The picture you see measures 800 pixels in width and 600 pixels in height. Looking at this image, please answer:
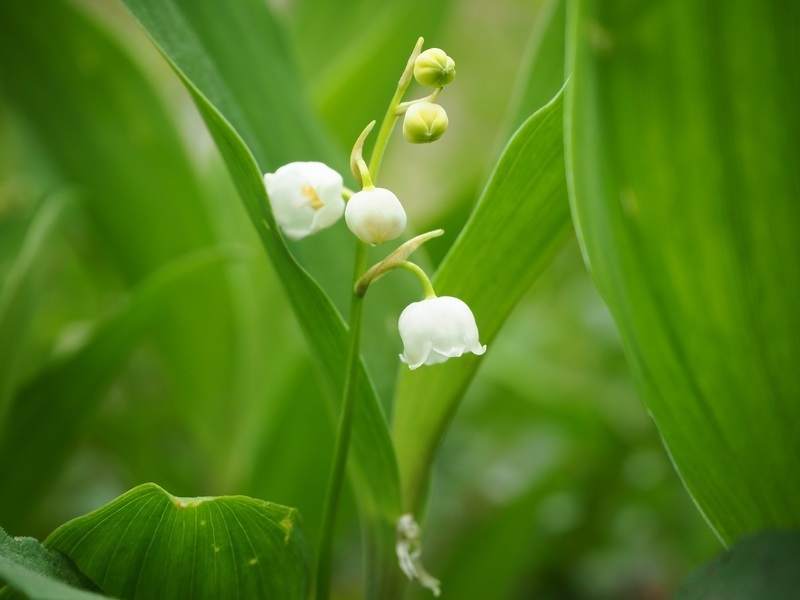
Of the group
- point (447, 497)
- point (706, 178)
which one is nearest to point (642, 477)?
point (447, 497)

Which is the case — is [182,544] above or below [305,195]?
below

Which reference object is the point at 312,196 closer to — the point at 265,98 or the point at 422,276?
the point at 422,276

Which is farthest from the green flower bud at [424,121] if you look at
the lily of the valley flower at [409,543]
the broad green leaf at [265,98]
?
the lily of the valley flower at [409,543]

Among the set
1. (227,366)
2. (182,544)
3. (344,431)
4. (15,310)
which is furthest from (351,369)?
(227,366)

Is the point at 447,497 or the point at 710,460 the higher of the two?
the point at 710,460

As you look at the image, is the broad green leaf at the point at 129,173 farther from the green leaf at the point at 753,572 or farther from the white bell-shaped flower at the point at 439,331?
the green leaf at the point at 753,572

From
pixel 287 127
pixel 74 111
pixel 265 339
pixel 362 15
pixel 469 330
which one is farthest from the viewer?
pixel 362 15

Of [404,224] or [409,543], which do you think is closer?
[404,224]

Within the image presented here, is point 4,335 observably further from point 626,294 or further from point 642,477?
point 642,477
